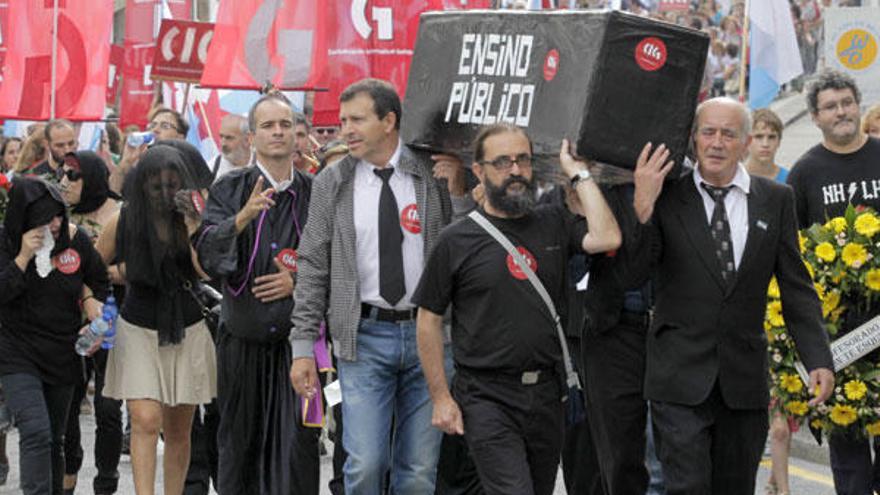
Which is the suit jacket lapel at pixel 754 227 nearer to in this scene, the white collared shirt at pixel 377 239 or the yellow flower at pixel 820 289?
the white collared shirt at pixel 377 239

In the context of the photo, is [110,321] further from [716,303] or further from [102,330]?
[716,303]

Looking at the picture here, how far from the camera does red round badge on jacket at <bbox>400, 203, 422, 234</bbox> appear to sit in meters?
7.76

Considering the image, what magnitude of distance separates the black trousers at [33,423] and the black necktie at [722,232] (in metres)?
3.88

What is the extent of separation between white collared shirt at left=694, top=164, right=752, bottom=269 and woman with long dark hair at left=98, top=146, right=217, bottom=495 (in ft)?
10.5

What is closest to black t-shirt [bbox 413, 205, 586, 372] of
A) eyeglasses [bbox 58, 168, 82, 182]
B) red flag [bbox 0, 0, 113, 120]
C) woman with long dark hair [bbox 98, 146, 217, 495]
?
woman with long dark hair [bbox 98, 146, 217, 495]

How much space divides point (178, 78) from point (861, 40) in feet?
21.9

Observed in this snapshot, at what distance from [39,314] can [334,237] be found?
2369mm

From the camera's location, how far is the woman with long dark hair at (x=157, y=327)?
9.31 metres

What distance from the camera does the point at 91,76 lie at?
17.4 meters

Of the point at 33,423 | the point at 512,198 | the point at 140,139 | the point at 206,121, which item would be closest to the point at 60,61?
the point at 206,121

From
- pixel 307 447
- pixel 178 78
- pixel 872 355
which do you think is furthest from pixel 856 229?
pixel 178 78

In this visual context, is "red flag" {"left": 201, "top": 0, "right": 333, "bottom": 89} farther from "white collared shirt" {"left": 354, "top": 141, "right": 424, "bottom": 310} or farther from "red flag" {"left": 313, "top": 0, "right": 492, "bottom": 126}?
"white collared shirt" {"left": 354, "top": 141, "right": 424, "bottom": 310}

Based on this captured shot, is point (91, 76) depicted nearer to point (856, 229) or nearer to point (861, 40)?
point (861, 40)

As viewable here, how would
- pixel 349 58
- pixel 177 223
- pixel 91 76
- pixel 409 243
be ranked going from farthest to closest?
pixel 91 76 < pixel 349 58 < pixel 177 223 < pixel 409 243
